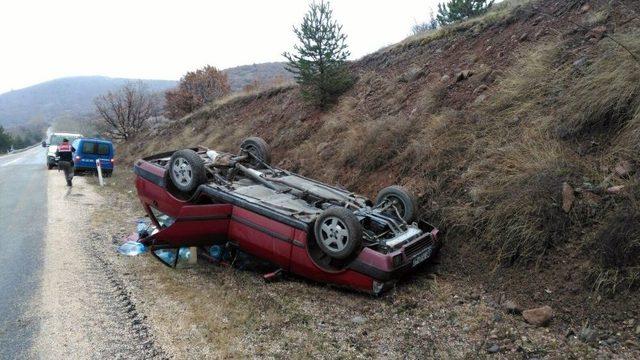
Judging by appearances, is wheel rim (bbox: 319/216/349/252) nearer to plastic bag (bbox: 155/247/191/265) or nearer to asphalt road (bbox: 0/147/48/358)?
plastic bag (bbox: 155/247/191/265)

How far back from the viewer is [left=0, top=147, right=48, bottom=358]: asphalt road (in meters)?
4.19

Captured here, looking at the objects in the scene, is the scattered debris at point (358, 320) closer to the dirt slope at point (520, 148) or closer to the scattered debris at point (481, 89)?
the dirt slope at point (520, 148)

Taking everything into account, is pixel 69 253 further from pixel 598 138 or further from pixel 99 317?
pixel 598 138

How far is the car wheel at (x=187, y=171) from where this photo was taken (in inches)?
237

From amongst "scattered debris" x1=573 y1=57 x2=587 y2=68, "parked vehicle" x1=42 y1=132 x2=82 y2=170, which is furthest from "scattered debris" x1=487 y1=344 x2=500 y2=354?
"parked vehicle" x1=42 y1=132 x2=82 y2=170

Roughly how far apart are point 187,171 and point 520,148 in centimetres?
449

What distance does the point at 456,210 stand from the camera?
5621 mm

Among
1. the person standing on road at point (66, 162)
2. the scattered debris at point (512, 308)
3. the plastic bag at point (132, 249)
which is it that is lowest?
the plastic bag at point (132, 249)

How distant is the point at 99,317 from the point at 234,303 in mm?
1364

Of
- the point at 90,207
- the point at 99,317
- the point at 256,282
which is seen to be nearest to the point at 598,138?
the point at 256,282

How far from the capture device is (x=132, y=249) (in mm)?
6586

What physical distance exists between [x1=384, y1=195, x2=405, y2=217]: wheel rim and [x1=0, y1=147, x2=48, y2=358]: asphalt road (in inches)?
167

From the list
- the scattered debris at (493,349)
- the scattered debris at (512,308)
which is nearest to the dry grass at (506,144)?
the scattered debris at (512,308)

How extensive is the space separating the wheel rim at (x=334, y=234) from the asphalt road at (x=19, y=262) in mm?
2971
